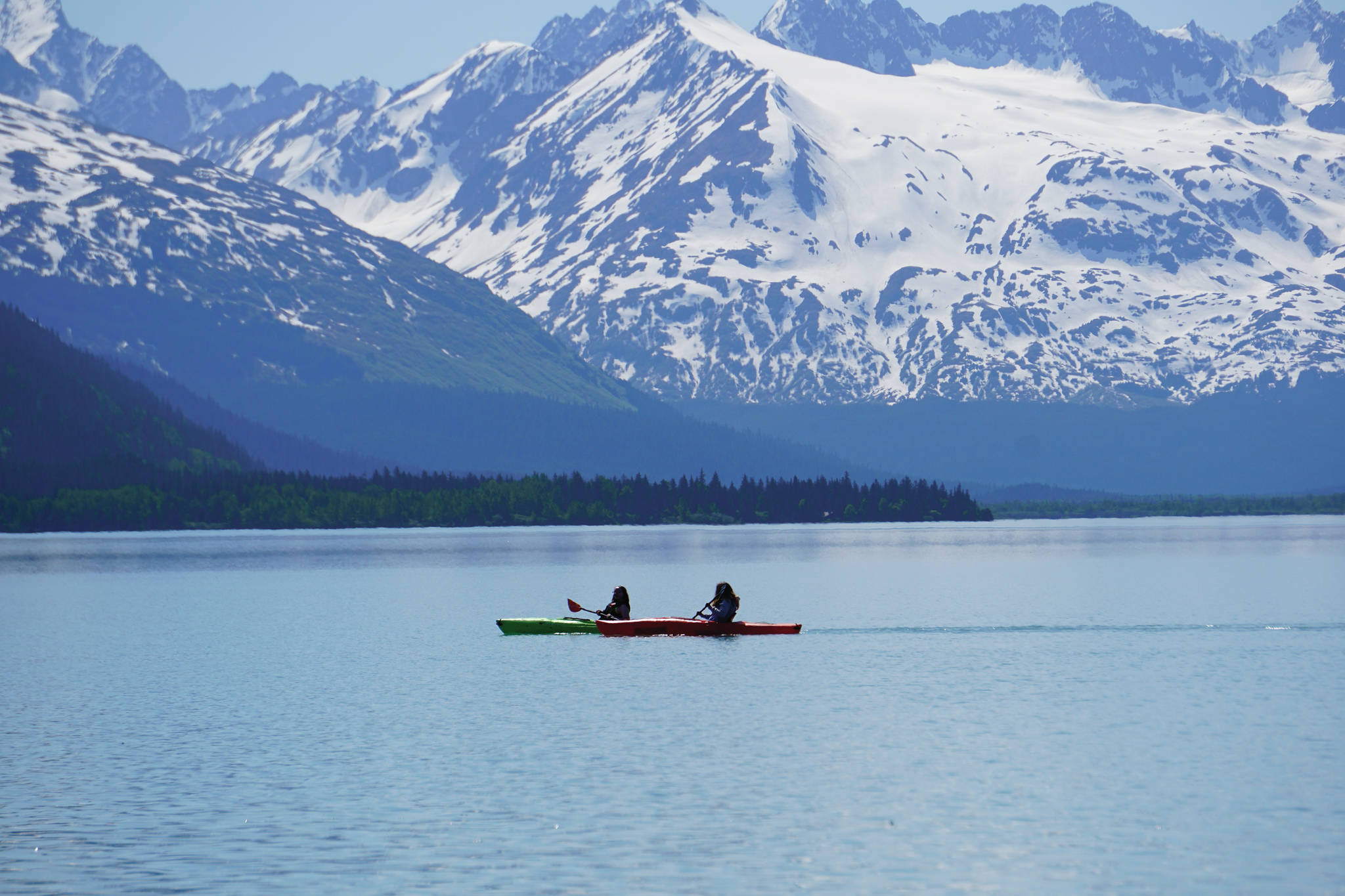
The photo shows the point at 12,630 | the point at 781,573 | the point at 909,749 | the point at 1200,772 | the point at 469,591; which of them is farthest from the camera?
the point at 781,573

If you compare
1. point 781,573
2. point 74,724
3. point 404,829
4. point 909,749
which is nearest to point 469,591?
point 781,573

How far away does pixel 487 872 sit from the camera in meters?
44.8

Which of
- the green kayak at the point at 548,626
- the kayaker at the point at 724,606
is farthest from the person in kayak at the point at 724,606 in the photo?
the green kayak at the point at 548,626

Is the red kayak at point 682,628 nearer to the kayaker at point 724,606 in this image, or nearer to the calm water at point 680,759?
the kayaker at point 724,606

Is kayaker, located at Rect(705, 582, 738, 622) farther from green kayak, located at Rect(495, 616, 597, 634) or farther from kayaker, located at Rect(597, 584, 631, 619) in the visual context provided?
green kayak, located at Rect(495, 616, 597, 634)

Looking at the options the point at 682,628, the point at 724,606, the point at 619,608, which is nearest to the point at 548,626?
the point at 619,608

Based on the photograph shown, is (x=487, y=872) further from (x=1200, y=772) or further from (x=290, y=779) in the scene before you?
(x=1200, y=772)

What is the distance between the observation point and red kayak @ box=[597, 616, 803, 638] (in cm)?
10569

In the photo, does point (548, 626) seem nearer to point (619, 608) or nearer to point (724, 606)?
point (619, 608)

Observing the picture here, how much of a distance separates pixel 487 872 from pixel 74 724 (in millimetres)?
32707

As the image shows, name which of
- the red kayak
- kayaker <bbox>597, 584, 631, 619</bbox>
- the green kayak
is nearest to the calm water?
the red kayak

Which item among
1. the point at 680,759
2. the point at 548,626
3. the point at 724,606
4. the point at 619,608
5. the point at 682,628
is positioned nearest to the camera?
the point at 680,759

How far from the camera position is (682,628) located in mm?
105625

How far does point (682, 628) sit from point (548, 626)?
939 cm
